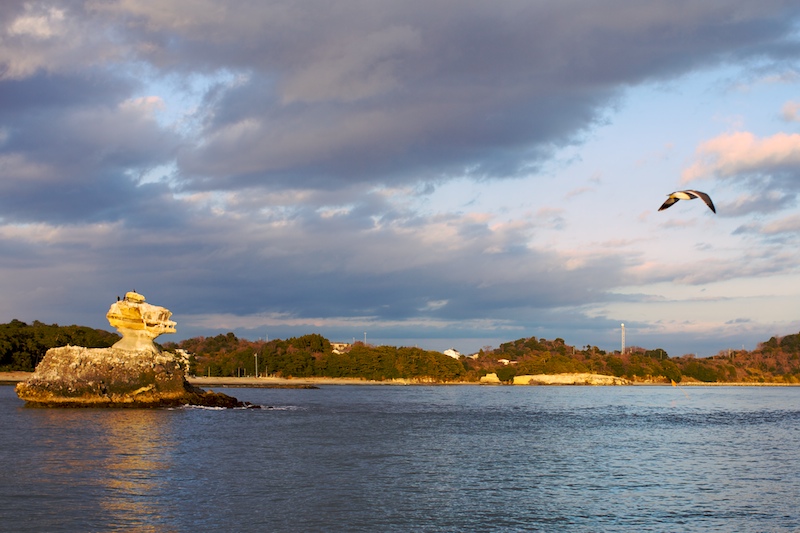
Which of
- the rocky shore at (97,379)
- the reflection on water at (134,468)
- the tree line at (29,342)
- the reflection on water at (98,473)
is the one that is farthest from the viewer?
the tree line at (29,342)

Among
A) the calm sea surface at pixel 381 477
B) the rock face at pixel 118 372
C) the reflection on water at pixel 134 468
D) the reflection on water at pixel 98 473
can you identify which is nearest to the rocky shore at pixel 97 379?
the rock face at pixel 118 372

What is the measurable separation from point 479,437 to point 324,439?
11.0 metres

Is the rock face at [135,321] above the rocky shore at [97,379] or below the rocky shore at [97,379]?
above

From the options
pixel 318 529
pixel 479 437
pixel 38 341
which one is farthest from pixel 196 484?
pixel 38 341

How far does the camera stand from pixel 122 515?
945 inches

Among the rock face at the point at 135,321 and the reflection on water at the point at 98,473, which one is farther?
the rock face at the point at 135,321

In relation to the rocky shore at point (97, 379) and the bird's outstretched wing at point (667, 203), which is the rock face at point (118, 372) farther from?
the bird's outstretched wing at point (667, 203)

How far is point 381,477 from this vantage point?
109 feet

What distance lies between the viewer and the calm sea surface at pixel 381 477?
2428 cm

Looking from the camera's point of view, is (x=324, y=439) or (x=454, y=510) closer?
(x=454, y=510)

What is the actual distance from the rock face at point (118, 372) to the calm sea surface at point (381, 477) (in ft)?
27.6

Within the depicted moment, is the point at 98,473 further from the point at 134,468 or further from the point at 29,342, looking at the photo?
the point at 29,342

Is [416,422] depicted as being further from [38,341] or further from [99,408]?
[38,341]

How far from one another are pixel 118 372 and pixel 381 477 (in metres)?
43.8
